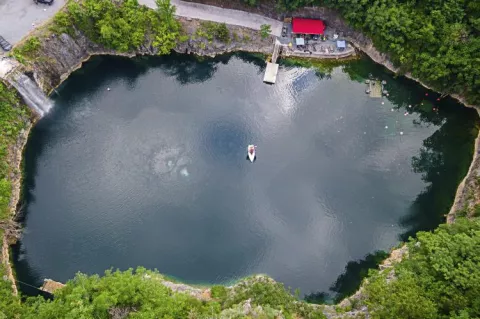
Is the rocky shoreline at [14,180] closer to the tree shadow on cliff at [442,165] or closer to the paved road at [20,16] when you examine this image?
the paved road at [20,16]

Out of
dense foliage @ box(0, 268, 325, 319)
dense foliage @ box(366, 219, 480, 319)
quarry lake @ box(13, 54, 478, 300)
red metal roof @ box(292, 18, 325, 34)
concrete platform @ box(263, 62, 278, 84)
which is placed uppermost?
red metal roof @ box(292, 18, 325, 34)

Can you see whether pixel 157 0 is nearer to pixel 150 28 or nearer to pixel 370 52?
pixel 150 28

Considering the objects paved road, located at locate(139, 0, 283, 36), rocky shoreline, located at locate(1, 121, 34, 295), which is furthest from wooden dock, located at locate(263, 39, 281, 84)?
rocky shoreline, located at locate(1, 121, 34, 295)

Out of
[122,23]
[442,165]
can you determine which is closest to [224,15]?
[122,23]

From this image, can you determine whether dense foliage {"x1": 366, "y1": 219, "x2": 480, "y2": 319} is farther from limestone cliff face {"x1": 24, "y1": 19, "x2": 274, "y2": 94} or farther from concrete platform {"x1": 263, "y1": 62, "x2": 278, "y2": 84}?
limestone cliff face {"x1": 24, "y1": 19, "x2": 274, "y2": 94}

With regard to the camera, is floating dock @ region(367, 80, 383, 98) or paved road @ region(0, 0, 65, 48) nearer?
paved road @ region(0, 0, 65, 48)

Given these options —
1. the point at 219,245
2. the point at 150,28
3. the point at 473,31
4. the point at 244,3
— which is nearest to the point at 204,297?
the point at 219,245
